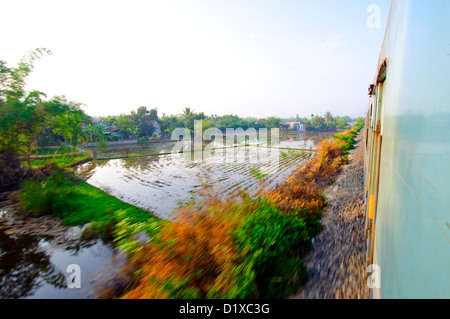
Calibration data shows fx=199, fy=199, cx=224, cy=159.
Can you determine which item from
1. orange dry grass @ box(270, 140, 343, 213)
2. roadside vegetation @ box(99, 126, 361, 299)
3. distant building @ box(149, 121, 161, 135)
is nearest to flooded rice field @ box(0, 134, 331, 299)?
roadside vegetation @ box(99, 126, 361, 299)

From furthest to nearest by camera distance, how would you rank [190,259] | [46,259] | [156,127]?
[156,127], [46,259], [190,259]

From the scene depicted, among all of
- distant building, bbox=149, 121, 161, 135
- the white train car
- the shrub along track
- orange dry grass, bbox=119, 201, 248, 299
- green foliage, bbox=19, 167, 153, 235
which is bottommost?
green foliage, bbox=19, 167, 153, 235

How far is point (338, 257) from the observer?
314 cm

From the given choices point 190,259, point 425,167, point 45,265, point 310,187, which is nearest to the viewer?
point 425,167

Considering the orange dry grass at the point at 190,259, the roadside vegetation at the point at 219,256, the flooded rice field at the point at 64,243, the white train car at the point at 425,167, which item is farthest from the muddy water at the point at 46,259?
the white train car at the point at 425,167

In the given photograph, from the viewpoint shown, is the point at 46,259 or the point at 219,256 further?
the point at 46,259

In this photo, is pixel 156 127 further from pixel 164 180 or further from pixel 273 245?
pixel 273 245

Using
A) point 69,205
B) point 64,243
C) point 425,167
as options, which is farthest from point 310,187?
point 69,205

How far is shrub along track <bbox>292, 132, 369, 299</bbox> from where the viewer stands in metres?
2.50

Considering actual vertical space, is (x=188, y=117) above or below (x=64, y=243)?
above

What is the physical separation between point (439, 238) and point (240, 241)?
2.68 meters

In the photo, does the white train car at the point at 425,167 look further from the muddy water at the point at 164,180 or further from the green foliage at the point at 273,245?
the muddy water at the point at 164,180

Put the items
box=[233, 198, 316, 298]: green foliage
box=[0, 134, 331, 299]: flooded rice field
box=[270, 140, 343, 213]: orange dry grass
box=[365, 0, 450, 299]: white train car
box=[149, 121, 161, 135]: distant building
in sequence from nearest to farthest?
box=[365, 0, 450, 299]: white train car
box=[233, 198, 316, 298]: green foliage
box=[0, 134, 331, 299]: flooded rice field
box=[270, 140, 343, 213]: orange dry grass
box=[149, 121, 161, 135]: distant building

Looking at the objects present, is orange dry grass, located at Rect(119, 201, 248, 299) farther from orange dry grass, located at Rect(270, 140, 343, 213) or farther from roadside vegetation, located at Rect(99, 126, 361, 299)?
orange dry grass, located at Rect(270, 140, 343, 213)
